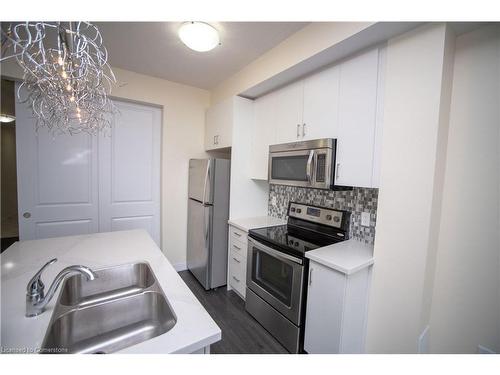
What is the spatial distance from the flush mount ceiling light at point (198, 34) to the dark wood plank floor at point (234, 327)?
2.35m

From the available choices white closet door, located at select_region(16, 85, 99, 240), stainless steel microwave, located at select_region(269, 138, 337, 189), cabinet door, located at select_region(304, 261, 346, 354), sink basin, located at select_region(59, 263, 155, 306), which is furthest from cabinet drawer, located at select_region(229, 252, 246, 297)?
white closet door, located at select_region(16, 85, 99, 240)

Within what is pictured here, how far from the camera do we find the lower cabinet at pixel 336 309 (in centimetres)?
134

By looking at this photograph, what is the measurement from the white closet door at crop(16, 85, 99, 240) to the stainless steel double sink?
64.0 inches

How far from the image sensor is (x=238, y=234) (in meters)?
2.28

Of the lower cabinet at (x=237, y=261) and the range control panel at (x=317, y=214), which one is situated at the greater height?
the range control panel at (x=317, y=214)

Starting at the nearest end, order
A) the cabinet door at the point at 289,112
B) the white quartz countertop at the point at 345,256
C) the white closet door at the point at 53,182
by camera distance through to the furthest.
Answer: the white quartz countertop at the point at 345,256 → the cabinet door at the point at 289,112 → the white closet door at the point at 53,182

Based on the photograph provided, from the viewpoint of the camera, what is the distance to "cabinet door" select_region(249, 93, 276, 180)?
2203 mm

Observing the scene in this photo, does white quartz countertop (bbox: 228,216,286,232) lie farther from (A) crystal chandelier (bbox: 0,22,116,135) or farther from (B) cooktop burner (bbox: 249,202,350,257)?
(A) crystal chandelier (bbox: 0,22,116,135)

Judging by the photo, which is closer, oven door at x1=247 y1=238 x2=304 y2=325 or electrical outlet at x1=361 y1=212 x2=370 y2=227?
oven door at x1=247 y1=238 x2=304 y2=325

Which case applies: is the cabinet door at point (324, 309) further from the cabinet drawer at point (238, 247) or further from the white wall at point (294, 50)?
the white wall at point (294, 50)

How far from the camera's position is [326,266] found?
1.40 meters

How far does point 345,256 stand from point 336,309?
1.11ft

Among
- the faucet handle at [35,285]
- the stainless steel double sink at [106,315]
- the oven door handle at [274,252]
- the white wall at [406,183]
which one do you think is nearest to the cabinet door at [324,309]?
the oven door handle at [274,252]
